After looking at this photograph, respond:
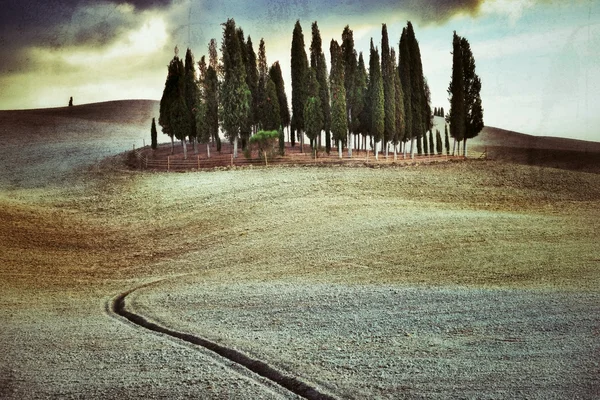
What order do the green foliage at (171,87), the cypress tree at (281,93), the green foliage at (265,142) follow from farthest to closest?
the cypress tree at (281,93)
the green foliage at (171,87)
the green foliage at (265,142)

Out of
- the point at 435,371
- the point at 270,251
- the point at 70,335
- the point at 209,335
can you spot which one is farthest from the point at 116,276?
the point at 435,371

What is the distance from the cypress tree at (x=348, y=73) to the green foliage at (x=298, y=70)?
2.96 m

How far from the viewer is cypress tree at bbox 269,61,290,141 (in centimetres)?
5169

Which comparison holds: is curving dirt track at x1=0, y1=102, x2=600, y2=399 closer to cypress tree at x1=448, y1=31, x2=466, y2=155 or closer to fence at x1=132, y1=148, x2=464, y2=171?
Answer: fence at x1=132, y1=148, x2=464, y2=171

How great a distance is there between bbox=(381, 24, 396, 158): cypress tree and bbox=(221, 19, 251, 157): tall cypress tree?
9324 millimetres

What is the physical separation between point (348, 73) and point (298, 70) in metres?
3.60

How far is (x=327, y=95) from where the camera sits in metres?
46.1

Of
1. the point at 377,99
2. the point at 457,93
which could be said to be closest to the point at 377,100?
the point at 377,99

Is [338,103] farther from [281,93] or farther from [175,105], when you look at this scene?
[281,93]

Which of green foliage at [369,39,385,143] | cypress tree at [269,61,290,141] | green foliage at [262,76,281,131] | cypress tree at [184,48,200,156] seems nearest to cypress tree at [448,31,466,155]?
green foliage at [369,39,385,143]

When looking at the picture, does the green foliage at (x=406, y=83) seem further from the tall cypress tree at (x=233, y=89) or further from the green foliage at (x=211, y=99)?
the green foliage at (x=211, y=99)

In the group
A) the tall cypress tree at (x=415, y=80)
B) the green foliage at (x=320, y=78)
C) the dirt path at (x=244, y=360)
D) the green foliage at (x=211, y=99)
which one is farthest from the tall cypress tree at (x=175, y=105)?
the dirt path at (x=244, y=360)

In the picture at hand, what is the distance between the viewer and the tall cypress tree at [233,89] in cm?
4103

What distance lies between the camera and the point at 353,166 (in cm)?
3603
